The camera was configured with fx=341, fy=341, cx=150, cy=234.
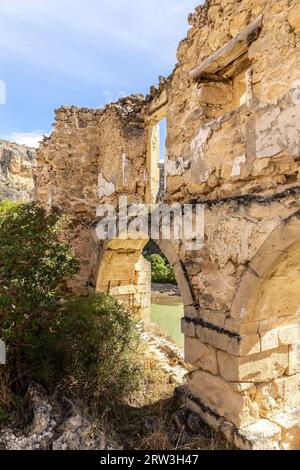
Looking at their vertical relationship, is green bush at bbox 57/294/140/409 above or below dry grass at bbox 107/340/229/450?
above

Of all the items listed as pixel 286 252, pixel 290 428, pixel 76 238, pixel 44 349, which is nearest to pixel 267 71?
pixel 286 252

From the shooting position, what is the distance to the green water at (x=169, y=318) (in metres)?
9.66

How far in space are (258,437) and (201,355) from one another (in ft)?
2.86

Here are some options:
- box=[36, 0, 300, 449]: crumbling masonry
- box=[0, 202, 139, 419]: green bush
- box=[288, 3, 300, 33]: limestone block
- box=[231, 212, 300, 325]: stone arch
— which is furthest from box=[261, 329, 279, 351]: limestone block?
box=[288, 3, 300, 33]: limestone block

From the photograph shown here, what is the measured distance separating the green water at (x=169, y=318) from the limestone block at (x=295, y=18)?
25.3 feet

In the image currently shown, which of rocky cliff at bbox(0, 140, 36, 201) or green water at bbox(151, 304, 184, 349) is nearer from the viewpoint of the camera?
green water at bbox(151, 304, 184, 349)

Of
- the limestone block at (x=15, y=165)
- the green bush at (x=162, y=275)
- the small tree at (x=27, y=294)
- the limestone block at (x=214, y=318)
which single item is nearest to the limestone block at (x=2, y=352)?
the small tree at (x=27, y=294)

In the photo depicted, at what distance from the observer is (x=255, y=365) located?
316cm

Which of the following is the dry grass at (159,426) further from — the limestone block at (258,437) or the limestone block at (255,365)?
the limestone block at (255,365)

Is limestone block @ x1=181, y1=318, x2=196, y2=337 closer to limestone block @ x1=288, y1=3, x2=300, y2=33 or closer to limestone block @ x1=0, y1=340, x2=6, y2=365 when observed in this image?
limestone block @ x1=0, y1=340, x2=6, y2=365

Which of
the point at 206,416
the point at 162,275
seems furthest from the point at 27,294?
the point at 162,275

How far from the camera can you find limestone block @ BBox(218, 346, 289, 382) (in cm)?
310

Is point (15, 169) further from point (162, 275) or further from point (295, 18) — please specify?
point (295, 18)

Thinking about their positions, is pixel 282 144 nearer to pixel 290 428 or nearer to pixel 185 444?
pixel 290 428
